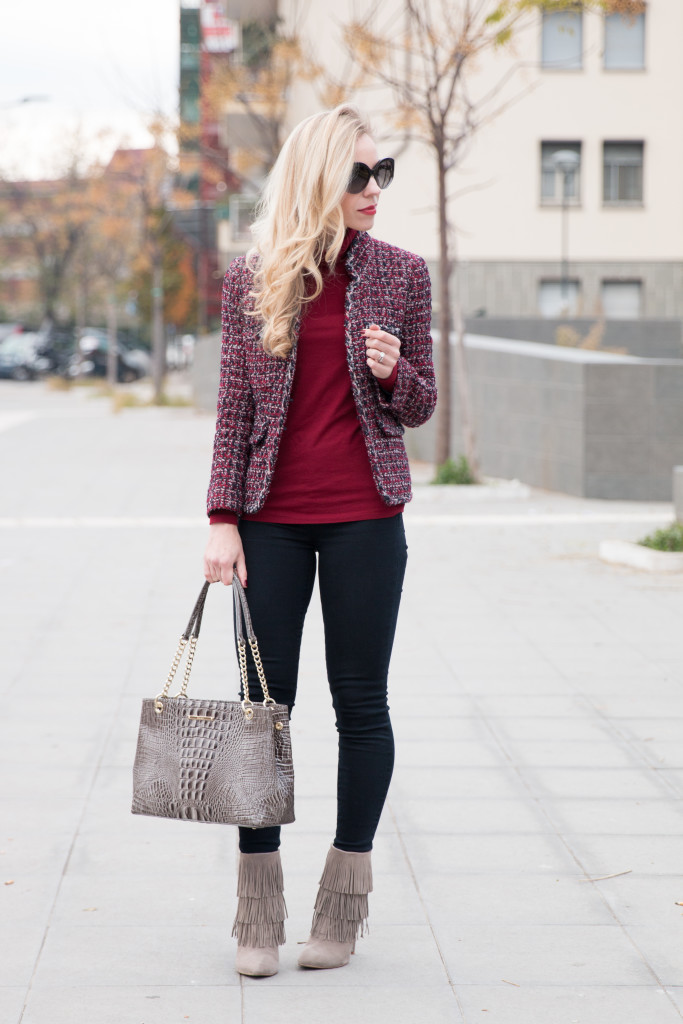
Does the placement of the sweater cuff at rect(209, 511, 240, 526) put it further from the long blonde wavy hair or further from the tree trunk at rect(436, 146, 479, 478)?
the tree trunk at rect(436, 146, 479, 478)

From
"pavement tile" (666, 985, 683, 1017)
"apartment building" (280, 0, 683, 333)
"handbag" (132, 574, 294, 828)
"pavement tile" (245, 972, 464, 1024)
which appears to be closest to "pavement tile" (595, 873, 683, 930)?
"pavement tile" (666, 985, 683, 1017)

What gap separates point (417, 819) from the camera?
4.30 m

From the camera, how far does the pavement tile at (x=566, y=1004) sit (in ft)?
9.72

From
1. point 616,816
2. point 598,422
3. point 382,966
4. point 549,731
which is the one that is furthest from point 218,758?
point 598,422

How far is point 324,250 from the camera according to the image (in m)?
3.13

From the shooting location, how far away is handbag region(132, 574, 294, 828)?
306 cm

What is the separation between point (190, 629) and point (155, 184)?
125 feet

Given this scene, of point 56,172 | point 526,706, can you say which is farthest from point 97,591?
point 56,172

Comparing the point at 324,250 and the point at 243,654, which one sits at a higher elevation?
the point at 324,250

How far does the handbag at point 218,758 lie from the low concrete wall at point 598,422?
10009 millimetres

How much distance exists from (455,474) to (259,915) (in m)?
10.4

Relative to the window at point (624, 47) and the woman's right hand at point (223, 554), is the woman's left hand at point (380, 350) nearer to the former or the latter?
the woman's right hand at point (223, 554)

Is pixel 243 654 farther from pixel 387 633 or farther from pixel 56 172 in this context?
pixel 56 172

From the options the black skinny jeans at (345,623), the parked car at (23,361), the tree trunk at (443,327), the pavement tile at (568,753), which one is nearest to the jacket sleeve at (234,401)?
the black skinny jeans at (345,623)
